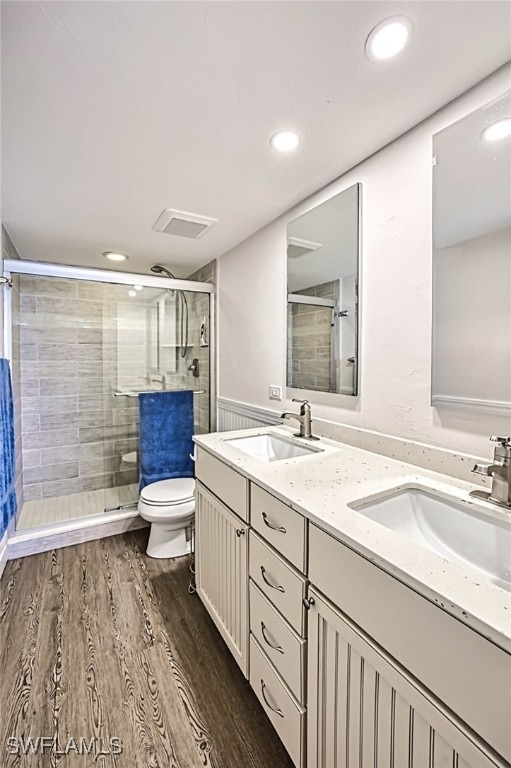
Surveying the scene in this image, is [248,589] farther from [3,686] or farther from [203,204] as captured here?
[203,204]

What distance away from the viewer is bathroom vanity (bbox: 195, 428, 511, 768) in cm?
55

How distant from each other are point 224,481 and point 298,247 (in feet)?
4.30

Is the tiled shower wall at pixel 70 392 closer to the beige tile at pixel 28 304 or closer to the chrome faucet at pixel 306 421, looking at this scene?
the beige tile at pixel 28 304

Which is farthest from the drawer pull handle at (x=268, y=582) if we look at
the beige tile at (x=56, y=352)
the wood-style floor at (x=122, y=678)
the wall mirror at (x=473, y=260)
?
the beige tile at (x=56, y=352)

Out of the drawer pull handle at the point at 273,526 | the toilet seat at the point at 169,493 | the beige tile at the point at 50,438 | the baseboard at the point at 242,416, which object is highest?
the baseboard at the point at 242,416

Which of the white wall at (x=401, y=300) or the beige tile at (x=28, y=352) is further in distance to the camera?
the beige tile at (x=28, y=352)

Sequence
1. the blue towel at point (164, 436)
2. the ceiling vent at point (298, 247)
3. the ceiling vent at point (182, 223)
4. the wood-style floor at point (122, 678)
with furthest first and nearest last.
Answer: the blue towel at point (164, 436) → the ceiling vent at point (182, 223) → the ceiling vent at point (298, 247) → the wood-style floor at point (122, 678)

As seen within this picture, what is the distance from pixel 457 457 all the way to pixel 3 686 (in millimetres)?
1891

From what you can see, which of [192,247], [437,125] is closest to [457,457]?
[437,125]

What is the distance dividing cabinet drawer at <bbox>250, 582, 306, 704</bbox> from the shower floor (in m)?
1.80

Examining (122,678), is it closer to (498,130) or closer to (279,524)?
(279,524)

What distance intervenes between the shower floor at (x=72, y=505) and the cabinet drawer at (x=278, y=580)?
1.83 meters

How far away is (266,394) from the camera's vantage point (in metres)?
2.21

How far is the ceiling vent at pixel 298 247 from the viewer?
1.78 metres
